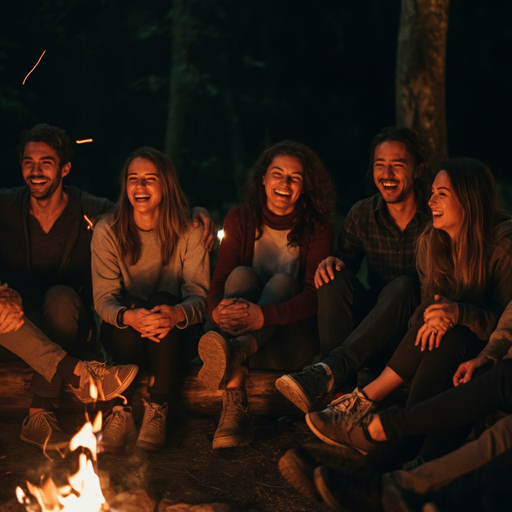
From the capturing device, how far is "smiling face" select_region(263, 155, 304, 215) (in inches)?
153

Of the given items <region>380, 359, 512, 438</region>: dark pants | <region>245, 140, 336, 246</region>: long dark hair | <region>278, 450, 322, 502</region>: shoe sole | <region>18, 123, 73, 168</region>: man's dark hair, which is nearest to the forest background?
<region>18, 123, 73, 168</region>: man's dark hair

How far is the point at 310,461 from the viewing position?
8.51ft

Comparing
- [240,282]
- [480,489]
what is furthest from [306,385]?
[480,489]

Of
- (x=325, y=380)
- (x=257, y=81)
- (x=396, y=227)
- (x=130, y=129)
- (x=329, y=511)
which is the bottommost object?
(x=329, y=511)

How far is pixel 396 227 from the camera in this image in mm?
3811

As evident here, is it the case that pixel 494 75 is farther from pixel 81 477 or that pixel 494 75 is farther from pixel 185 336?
pixel 81 477

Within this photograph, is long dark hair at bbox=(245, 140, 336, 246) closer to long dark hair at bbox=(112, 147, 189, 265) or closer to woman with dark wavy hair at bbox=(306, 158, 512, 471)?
long dark hair at bbox=(112, 147, 189, 265)

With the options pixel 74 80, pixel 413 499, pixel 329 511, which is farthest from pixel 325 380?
pixel 74 80

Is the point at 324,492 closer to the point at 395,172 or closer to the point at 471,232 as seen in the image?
the point at 471,232

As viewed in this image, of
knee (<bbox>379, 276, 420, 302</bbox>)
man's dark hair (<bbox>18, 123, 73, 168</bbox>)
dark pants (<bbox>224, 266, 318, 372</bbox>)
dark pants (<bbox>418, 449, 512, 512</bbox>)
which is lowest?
dark pants (<bbox>418, 449, 512, 512</bbox>)

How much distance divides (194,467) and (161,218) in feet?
4.84

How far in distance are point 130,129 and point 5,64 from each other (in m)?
4.36

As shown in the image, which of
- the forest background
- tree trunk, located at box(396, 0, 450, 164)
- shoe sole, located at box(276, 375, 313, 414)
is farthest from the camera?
the forest background

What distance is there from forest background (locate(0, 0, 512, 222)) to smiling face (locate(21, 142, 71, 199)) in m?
7.38
